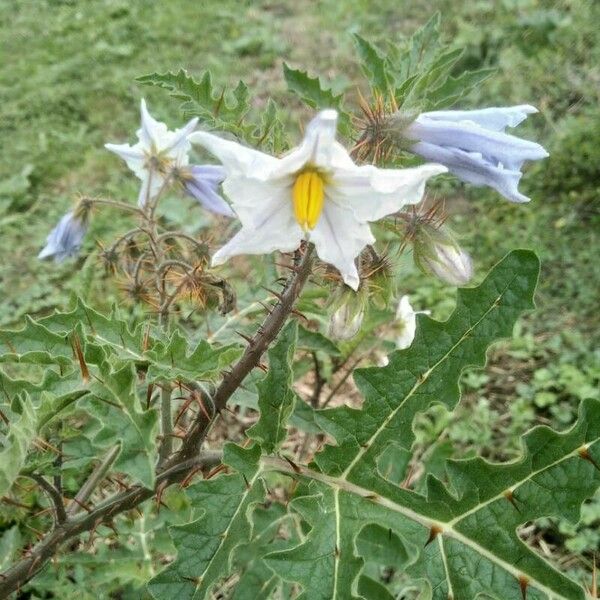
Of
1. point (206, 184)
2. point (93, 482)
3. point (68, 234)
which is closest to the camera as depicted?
point (93, 482)

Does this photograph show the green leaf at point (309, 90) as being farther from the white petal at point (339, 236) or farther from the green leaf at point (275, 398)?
the green leaf at point (275, 398)

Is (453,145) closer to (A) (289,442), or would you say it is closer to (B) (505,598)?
(B) (505,598)

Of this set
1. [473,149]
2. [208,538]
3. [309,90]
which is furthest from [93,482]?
[473,149]

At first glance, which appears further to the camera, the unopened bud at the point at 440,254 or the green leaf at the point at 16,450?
the unopened bud at the point at 440,254

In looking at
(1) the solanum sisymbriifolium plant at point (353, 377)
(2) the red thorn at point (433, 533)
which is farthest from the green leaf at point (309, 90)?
(2) the red thorn at point (433, 533)

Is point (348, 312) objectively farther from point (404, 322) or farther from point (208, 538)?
point (404, 322)

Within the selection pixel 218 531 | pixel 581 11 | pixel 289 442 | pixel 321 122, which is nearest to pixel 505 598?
pixel 218 531
